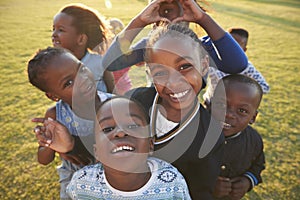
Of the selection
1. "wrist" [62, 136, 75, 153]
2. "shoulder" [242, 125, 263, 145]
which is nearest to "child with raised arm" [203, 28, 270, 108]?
"shoulder" [242, 125, 263, 145]

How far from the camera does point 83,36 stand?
228 cm

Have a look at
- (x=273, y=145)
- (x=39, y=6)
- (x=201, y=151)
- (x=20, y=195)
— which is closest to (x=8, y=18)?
(x=39, y=6)

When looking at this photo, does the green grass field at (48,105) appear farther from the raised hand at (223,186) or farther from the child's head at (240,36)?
the raised hand at (223,186)

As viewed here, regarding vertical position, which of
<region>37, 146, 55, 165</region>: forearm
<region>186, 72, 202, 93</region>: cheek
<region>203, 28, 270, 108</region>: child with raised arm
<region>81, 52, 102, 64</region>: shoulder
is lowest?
<region>37, 146, 55, 165</region>: forearm

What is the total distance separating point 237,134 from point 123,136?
0.92 m

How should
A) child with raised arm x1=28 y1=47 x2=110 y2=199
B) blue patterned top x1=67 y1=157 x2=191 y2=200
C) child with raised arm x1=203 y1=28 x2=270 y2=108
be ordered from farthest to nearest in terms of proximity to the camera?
child with raised arm x1=203 y1=28 x2=270 y2=108
child with raised arm x1=28 y1=47 x2=110 y2=199
blue patterned top x1=67 y1=157 x2=191 y2=200

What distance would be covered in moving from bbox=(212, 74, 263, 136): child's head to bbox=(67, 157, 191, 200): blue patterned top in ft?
2.10

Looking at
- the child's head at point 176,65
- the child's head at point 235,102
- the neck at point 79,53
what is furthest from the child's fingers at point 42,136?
the child's head at point 235,102

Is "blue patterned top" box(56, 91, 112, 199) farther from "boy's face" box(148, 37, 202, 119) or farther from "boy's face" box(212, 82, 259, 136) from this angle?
"boy's face" box(212, 82, 259, 136)

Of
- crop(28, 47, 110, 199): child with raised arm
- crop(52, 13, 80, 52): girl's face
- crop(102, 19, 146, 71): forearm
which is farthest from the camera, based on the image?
crop(52, 13, 80, 52): girl's face

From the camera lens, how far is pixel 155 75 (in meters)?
1.42

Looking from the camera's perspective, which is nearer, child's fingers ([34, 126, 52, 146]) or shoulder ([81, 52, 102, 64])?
child's fingers ([34, 126, 52, 146])

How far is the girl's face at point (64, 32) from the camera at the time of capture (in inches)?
86.7

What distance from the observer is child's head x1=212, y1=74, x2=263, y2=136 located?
182 centimetres
